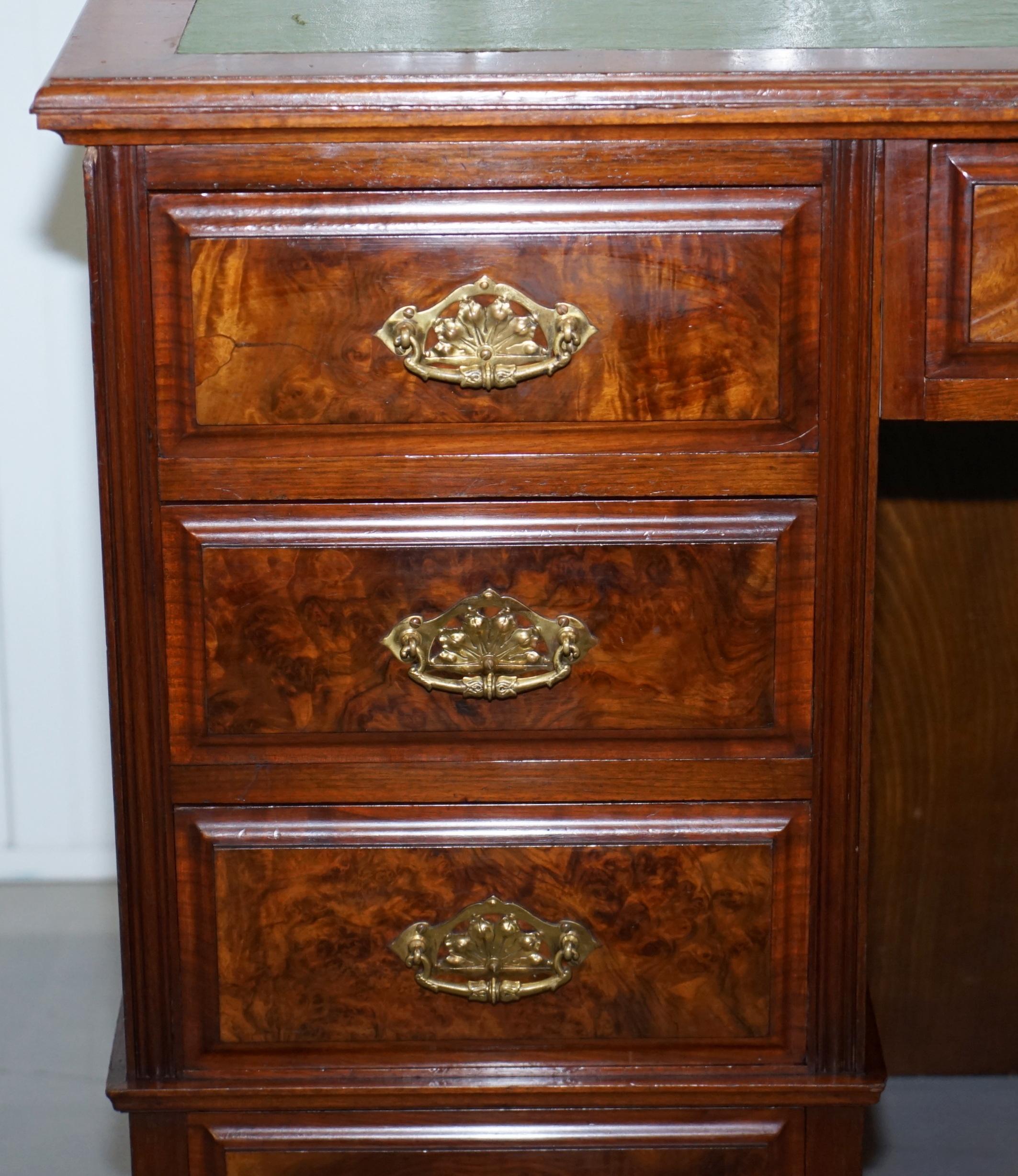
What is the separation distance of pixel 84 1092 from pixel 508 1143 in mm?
568

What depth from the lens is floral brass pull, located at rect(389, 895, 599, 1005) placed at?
101cm

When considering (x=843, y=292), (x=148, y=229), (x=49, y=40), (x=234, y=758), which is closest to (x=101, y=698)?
(x=49, y=40)

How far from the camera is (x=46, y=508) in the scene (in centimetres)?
169

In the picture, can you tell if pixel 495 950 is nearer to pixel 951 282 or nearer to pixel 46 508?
pixel 951 282

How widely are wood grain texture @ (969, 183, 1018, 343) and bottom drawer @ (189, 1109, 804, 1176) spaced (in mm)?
512

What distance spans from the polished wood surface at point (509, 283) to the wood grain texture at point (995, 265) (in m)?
0.09

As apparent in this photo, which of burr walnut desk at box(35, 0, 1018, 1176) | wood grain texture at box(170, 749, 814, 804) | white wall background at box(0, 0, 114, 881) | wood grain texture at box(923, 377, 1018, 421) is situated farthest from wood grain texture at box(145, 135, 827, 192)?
white wall background at box(0, 0, 114, 881)

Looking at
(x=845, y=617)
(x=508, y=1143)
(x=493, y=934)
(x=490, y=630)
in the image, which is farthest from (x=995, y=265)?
(x=508, y=1143)

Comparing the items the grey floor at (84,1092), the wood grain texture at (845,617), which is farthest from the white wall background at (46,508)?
the wood grain texture at (845,617)

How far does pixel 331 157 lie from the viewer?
890mm

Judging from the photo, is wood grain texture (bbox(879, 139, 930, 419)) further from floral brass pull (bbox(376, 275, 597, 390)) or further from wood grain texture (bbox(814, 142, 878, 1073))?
floral brass pull (bbox(376, 275, 597, 390))

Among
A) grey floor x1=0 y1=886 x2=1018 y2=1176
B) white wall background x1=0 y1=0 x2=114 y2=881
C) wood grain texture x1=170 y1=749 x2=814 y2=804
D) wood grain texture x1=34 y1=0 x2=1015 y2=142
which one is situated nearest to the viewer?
wood grain texture x1=34 y1=0 x2=1015 y2=142

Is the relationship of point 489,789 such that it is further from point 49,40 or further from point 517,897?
point 49,40

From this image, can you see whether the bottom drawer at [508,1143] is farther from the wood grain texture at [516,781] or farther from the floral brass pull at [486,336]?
the floral brass pull at [486,336]
